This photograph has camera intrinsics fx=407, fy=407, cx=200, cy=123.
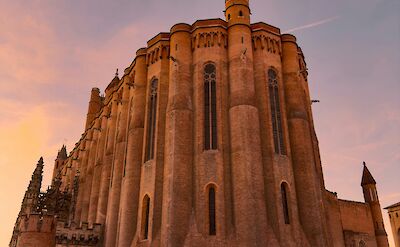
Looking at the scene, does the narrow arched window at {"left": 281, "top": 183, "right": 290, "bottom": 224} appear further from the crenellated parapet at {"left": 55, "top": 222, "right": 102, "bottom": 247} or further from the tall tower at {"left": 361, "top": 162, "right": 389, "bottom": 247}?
the tall tower at {"left": 361, "top": 162, "right": 389, "bottom": 247}

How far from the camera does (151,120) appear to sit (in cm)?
3009

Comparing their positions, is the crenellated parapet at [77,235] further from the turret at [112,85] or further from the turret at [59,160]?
the turret at [59,160]

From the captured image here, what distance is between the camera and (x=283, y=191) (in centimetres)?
2634

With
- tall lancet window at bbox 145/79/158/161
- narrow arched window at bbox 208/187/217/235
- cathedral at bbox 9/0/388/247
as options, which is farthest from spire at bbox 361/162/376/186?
tall lancet window at bbox 145/79/158/161

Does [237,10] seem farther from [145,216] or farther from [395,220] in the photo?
[395,220]

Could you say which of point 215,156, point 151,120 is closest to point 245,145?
point 215,156

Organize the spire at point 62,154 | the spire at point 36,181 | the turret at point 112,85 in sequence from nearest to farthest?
the spire at point 36,181
the turret at point 112,85
the spire at point 62,154

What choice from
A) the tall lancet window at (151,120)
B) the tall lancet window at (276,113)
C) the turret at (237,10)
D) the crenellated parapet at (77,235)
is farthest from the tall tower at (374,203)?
the crenellated parapet at (77,235)

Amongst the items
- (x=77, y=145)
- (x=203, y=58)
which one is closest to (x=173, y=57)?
(x=203, y=58)

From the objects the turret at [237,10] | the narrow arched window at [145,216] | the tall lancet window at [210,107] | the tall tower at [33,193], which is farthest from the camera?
the tall tower at [33,193]

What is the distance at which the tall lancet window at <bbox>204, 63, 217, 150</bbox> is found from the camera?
88.5ft

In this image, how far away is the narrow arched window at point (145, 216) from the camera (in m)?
26.0

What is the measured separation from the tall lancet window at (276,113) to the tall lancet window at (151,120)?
27.9 feet

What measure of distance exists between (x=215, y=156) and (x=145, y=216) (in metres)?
6.10
